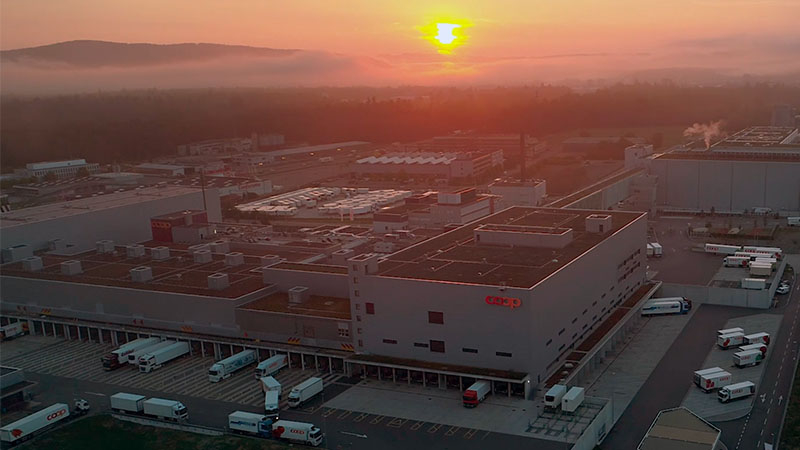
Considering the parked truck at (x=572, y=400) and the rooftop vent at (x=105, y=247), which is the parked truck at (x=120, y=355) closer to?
the rooftop vent at (x=105, y=247)

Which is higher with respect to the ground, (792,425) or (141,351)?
(141,351)

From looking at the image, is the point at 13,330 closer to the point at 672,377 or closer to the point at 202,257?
the point at 202,257

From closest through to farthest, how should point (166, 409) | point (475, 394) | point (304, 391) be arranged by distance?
point (475, 394) → point (166, 409) → point (304, 391)

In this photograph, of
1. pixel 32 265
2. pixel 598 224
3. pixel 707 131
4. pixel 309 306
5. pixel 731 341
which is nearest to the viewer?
pixel 731 341

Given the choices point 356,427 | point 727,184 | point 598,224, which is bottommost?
point 356,427

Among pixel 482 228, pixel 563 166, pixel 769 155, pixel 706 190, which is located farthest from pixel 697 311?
pixel 563 166

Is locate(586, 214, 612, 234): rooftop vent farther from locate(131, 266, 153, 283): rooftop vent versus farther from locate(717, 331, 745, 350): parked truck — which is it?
locate(131, 266, 153, 283): rooftop vent

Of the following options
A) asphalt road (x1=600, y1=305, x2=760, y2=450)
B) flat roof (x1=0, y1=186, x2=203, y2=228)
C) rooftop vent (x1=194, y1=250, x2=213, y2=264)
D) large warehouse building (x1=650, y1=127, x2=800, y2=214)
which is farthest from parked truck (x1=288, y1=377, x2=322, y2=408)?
large warehouse building (x1=650, y1=127, x2=800, y2=214)

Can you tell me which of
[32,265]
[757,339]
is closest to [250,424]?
[757,339]
